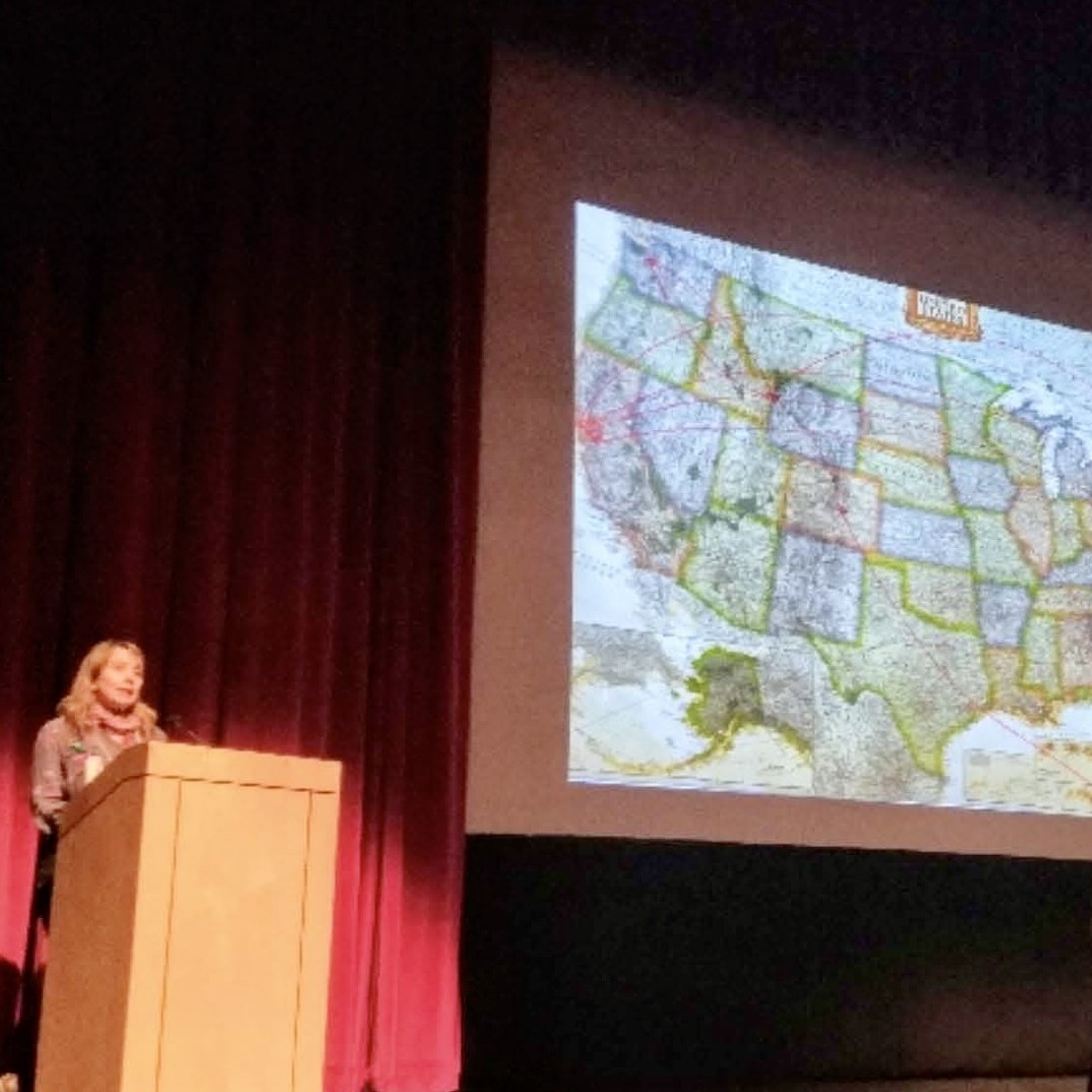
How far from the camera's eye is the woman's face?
310 cm

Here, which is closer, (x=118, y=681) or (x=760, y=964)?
(x=118, y=681)

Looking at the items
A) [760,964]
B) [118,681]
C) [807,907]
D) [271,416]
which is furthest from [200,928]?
[807,907]

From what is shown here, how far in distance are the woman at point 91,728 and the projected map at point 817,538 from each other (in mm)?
1241

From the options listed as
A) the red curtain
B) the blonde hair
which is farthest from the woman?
the red curtain

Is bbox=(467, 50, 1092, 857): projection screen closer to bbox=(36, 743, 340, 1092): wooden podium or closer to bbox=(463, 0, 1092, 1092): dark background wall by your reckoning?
bbox=(463, 0, 1092, 1092): dark background wall

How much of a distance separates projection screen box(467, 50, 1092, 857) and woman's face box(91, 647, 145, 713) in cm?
112

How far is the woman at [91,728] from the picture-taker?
301 centimetres

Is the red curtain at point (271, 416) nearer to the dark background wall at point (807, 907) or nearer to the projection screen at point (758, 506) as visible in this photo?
the projection screen at point (758, 506)

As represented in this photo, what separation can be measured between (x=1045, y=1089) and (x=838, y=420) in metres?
1.98

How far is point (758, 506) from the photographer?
14.2ft

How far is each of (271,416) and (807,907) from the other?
1979 mm

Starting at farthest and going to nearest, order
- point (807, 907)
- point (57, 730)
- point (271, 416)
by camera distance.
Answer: point (807, 907) → point (271, 416) → point (57, 730)

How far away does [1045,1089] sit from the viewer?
4.55m

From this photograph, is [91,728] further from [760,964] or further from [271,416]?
[760,964]
